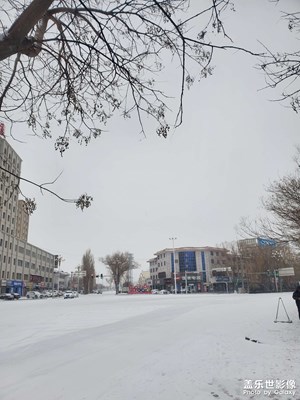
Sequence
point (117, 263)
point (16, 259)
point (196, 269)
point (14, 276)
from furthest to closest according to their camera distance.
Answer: point (196, 269) → point (117, 263) → point (16, 259) → point (14, 276)

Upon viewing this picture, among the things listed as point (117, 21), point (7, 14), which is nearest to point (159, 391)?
point (117, 21)

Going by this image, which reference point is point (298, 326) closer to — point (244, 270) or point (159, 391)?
point (159, 391)

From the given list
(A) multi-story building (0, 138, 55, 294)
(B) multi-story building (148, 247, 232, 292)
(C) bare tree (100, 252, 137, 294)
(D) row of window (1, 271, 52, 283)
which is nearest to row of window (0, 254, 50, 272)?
(A) multi-story building (0, 138, 55, 294)

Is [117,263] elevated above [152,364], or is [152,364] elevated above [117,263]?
[117,263]

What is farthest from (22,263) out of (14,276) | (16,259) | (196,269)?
(196,269)

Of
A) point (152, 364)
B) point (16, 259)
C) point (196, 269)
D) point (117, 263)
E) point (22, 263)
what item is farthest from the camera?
point (196, 269)

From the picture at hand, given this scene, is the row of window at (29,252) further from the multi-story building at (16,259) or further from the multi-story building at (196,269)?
the multi-story building at (196,269)

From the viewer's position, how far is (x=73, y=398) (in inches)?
207

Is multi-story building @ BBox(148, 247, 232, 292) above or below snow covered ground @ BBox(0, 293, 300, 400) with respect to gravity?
above

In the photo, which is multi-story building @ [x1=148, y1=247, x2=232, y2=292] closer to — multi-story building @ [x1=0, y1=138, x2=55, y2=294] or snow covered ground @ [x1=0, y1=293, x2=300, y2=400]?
multi-story building @ [x1=0, y1=138, x2=55, y2=294]

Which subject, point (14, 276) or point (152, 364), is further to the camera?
point (14, 276)

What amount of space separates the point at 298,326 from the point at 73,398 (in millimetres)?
10494

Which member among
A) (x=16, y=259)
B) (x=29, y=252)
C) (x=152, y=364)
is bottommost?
(x=152, y=364)

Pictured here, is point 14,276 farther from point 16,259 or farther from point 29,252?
point 29,252
